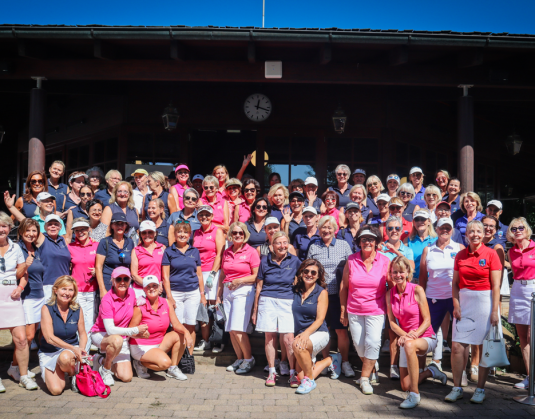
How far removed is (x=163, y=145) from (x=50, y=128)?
3279mm

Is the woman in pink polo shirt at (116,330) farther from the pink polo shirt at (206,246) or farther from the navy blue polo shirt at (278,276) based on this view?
the navy blue polo shirt at (278,276)

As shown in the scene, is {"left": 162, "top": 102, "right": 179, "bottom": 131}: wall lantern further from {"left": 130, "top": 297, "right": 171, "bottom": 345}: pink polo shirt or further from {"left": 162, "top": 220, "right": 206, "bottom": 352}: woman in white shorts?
{"left": 130, "top": 297, "right": 171, "bottom": 345}: pink polo shirt

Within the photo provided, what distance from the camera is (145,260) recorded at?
17.4ft

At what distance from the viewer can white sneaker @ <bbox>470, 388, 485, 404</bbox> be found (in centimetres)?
446

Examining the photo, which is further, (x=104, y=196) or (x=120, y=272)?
(x=104, y=196)

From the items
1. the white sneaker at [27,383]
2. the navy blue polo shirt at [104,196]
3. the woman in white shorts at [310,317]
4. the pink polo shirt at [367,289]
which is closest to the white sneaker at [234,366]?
the woman in white shorts at [310,317]

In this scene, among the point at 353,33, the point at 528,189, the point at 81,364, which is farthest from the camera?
the point at 528,189

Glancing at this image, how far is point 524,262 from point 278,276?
2534mm

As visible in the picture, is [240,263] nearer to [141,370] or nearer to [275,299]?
[275,299]

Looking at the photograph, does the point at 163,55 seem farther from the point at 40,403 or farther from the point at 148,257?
the point at 40,403

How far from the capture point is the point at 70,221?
19.5ft

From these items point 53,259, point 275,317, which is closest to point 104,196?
point 53,259

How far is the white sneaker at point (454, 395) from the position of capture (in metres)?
4.50

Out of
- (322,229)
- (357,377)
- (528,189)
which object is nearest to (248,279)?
(322,229)
